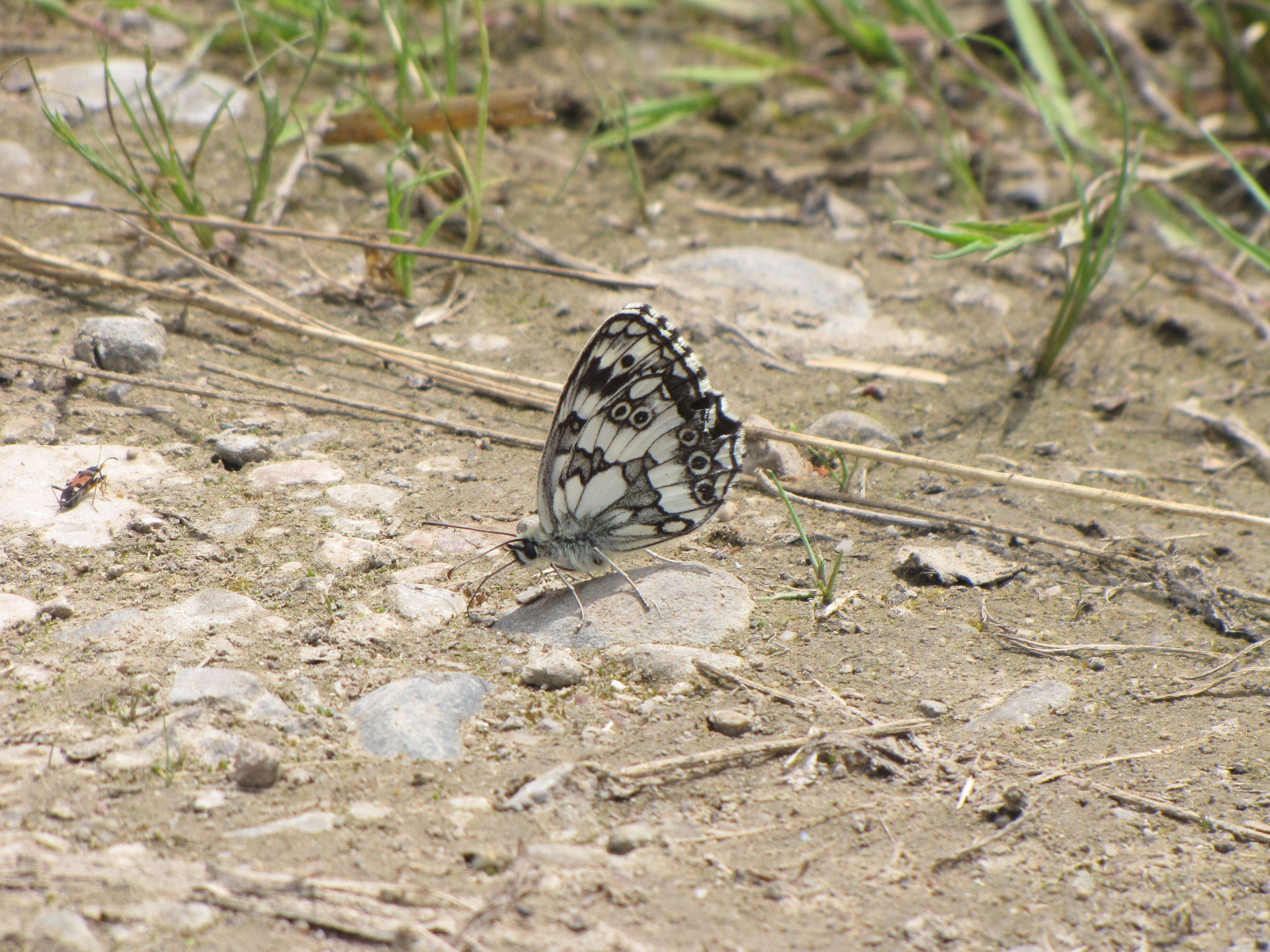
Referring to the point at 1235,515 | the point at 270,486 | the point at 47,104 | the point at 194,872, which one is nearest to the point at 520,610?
the point at 270,486

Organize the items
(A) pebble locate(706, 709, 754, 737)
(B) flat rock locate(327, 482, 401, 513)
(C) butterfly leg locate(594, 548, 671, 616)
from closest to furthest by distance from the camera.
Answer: (A) pebble locate(706, 709, 754, 737), (C) butterfly leg locate(594, 548, 671, 616), (B) flat rock locate(327, 482, 401, 513)

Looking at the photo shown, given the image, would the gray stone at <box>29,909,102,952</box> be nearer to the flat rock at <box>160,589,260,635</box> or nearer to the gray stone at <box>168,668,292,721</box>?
the gray stone at <box>168,668,292,721</box>

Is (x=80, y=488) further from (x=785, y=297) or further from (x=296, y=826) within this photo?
(x=785, y=297)

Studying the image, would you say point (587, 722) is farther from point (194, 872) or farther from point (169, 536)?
point (169, 536)

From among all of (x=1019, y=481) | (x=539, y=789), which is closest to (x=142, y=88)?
(x=539, y=789)

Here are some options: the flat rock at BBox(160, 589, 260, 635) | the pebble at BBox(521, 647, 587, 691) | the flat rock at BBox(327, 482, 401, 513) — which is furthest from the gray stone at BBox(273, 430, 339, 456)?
the pebble at BBox(521, 647, 587, 691)

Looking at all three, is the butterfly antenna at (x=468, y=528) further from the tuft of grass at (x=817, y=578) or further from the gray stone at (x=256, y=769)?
the gray stone at (x=256, y=769)

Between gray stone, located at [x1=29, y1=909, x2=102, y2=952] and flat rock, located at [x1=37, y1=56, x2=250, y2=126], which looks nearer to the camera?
gray stone, located at [x1=29, y1=909, x2=102, y2=952]

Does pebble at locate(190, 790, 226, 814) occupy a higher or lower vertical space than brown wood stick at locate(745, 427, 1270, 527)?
lower
